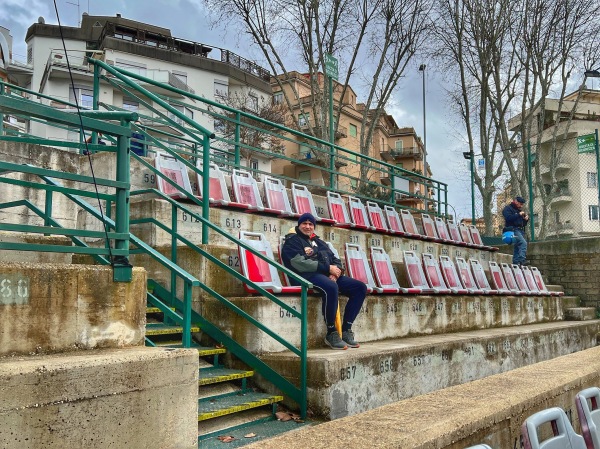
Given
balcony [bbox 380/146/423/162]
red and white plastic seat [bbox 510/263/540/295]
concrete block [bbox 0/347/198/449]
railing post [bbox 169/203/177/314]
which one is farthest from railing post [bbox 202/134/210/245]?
balcony [bbox 380/146/423/162]

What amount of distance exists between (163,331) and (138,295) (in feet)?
5.92

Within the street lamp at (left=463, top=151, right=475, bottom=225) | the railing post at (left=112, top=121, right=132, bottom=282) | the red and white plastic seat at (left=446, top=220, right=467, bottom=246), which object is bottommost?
the railing post at (left=112, top=121, right=132, bottom=282)

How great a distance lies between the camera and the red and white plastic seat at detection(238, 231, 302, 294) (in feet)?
19.1

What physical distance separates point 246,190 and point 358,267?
7.16 feet

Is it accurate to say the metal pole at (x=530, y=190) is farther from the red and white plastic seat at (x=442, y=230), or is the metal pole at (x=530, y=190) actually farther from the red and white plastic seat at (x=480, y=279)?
the red and white plastic seat at (x=480, y=279)

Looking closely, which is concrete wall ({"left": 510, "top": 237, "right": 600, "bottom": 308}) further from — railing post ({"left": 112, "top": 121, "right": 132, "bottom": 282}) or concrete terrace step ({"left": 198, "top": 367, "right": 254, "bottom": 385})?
railing post ({"left": 112, "top": 121, "right": 132, "bottom": 282})

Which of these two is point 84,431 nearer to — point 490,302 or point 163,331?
point 163,331

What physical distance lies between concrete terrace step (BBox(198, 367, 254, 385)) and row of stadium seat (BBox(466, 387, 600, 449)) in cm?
283

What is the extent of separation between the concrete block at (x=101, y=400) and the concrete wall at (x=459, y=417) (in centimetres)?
83

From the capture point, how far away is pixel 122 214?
339 centimetres

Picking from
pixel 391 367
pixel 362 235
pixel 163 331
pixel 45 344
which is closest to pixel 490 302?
pixel 362 235

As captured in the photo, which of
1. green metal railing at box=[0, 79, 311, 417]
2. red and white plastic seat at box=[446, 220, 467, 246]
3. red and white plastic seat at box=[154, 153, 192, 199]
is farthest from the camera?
red and white plastic seat at box=[446, 220, 467, 246]

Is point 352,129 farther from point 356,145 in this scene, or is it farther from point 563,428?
point 563,428

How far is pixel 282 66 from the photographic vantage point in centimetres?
1667
